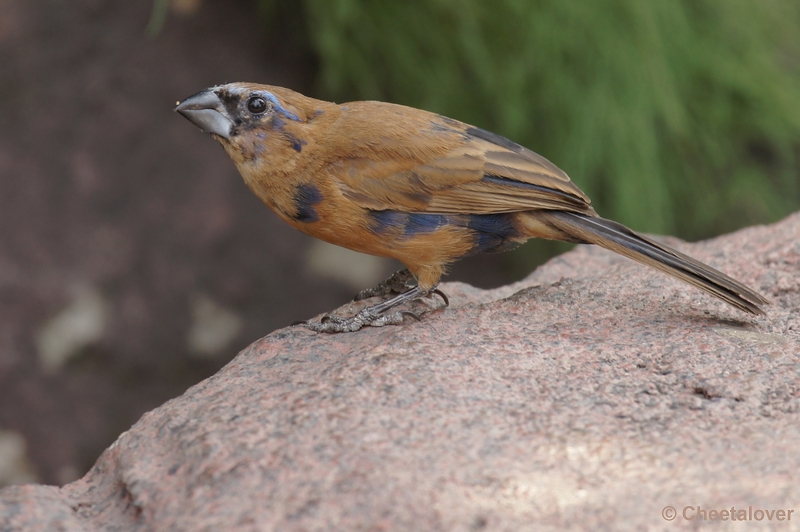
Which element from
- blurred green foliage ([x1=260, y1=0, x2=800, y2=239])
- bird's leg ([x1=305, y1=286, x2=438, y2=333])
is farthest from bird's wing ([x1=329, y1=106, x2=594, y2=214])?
blurred green foliage ([x1=260, y1=0, x2=800, y2=239])

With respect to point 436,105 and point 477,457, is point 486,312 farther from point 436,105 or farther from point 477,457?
point 436,105

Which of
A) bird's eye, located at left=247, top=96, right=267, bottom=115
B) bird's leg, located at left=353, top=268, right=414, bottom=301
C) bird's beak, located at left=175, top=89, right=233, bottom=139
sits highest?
bird's eye, located at left=247, top=96, right=267, bottom=115

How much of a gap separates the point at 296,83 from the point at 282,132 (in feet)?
8.27

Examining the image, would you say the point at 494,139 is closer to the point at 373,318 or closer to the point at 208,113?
the point at 373,318

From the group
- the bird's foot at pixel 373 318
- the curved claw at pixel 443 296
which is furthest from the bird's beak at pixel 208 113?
the curved claw at pixel 443 296

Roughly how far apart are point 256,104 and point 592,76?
287cm

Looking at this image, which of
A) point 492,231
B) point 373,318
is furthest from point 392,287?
point 492,231

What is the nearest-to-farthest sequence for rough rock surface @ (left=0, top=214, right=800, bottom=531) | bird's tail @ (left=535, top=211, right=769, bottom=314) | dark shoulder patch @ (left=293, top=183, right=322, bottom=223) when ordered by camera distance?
rough rock surface @ (left=0, top=214, right=800, bottom=531), bird's tail @ (left=535, top=211, right=769, bottom=314), dark shoulder patch @ (left=293, top=183, right=322, bottom=223)

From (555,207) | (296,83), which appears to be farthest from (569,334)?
(296,83)

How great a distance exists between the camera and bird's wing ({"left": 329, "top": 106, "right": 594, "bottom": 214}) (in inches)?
134

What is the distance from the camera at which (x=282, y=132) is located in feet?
11.4

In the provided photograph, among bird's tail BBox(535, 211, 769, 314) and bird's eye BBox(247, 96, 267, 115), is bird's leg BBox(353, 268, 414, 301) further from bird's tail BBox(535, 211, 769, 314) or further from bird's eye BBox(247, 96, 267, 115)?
bird's eye BBox(247, 96, 267, 115)

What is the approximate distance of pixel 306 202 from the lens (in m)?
3.39

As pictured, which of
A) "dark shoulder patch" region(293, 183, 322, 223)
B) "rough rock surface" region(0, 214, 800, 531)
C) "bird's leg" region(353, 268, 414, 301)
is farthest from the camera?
"bird's leg" region(353, 268, 414, 301)
